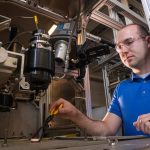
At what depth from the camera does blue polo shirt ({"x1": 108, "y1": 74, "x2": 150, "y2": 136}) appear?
1252mm

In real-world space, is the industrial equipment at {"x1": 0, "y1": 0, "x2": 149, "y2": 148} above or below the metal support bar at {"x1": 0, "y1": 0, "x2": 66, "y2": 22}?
below

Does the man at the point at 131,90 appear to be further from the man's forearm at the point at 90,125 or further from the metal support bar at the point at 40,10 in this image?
the metal support bar at the point at 40,10

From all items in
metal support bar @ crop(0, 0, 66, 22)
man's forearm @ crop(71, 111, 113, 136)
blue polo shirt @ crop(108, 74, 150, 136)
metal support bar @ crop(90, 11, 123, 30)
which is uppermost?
metal support bar @ crop(90, 11, 123, 30)

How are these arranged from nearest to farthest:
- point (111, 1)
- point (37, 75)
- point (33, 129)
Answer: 1. point (37, 75)
2. point (33, 129)
3. point (111, 1)

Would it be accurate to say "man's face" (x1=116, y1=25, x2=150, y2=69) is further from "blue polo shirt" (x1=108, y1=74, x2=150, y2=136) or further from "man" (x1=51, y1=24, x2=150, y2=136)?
"blue polo shirt" (x1=108, y1=74, x2=150, y2=136)

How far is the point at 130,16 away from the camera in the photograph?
1457 mm

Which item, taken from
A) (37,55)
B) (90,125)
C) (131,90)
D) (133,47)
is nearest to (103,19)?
(133,47)

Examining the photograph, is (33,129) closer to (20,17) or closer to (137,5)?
(20,17)

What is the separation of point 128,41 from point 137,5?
67 centimetres

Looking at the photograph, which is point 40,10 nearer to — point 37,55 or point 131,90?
point 37,55

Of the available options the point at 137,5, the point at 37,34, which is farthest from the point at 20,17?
the point at 137,5

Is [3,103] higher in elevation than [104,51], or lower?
lower

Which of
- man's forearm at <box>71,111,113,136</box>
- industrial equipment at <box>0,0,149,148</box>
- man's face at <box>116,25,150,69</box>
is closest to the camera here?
industrial equipment at <box>0,0,149,148</box>

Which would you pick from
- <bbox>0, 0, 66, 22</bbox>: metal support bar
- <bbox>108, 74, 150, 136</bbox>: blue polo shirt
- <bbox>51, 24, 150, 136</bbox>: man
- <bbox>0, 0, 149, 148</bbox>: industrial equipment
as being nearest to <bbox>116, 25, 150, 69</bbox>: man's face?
<bbox>51, 24, 150, 136</bbox>: man
